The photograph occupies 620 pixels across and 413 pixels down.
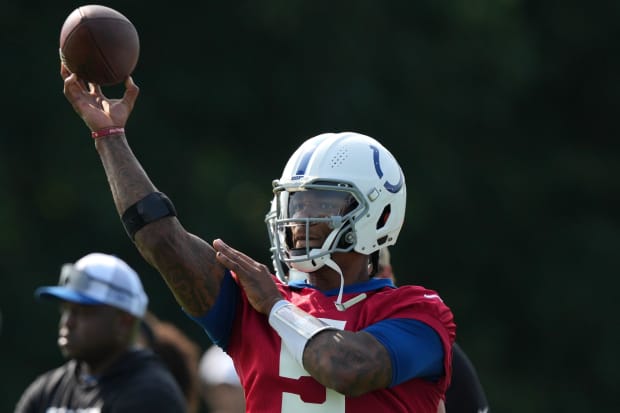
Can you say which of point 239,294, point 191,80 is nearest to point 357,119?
point 191,80

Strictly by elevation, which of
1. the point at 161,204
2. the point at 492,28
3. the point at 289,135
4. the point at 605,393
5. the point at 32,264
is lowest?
the point at 605,393

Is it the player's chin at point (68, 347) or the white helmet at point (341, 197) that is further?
the player's chin at point (68, 347)

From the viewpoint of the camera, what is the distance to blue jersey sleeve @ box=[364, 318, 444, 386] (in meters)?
4.40

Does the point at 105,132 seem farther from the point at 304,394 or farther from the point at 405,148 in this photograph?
the point at 405,148

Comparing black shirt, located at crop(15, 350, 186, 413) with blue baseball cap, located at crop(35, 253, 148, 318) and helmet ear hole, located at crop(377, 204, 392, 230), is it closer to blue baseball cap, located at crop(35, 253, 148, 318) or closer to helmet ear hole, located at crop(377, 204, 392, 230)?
blue baseball cap, located at crop(35, 253, 148, 318)

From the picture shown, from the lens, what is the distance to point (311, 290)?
4754mm

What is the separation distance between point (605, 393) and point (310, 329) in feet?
43.2

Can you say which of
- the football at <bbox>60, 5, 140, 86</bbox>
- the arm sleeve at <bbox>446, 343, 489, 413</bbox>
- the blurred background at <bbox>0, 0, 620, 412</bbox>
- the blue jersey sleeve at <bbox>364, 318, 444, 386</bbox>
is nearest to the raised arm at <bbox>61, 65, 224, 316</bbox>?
the football at <bbox>60, 5, 140, 86</bbox>

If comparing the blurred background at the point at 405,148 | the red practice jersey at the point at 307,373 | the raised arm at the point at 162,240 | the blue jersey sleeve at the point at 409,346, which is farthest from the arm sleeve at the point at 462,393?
the blurred background at the point at 405,148

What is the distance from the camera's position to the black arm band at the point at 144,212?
14.9 feet

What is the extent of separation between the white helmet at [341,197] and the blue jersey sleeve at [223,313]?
0.20 meters

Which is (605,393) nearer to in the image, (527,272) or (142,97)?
(527,272)

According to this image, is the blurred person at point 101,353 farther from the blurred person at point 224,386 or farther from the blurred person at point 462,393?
the blurred person at point 462,393

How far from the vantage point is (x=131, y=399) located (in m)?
6.87
